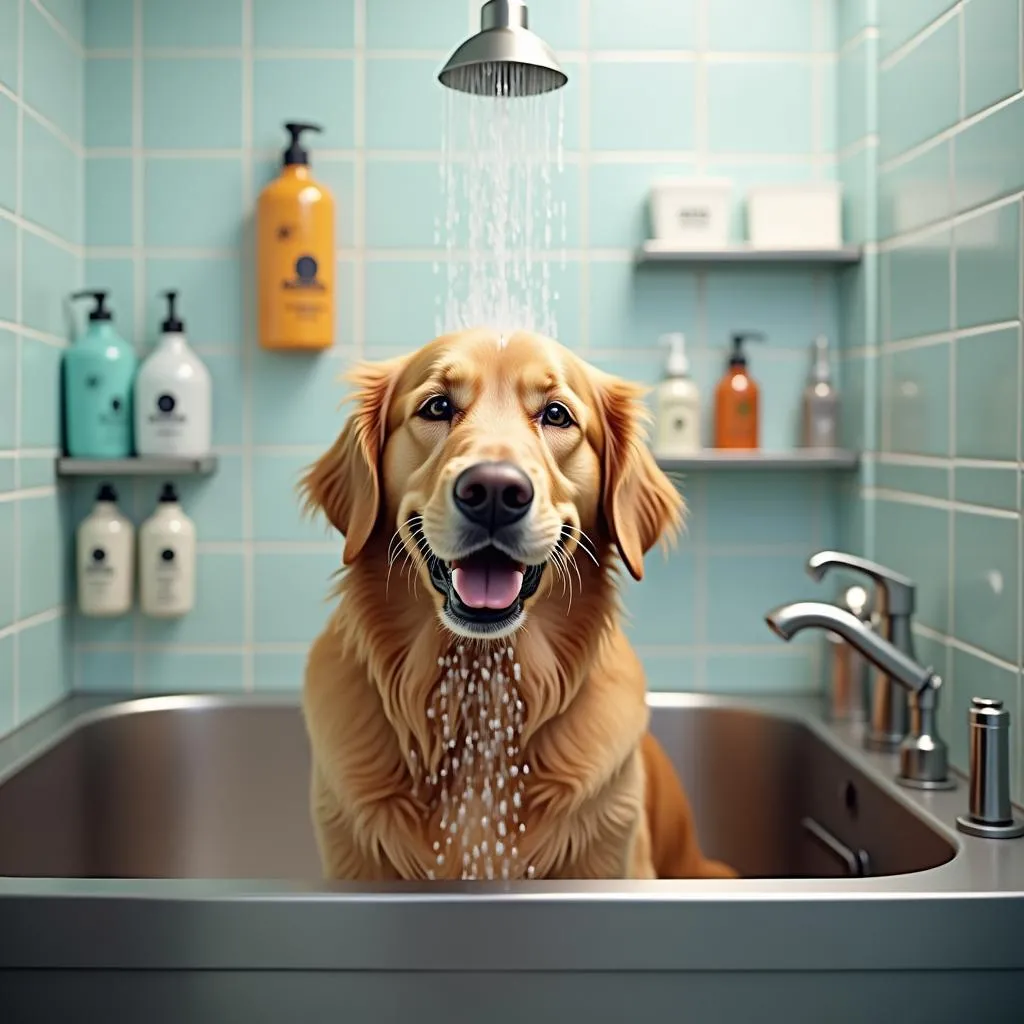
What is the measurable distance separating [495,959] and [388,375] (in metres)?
0.69

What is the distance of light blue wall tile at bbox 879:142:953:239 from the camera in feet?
5.51

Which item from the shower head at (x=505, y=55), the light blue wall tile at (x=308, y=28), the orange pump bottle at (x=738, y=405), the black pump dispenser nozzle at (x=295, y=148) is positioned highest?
the light blue wall tile at (x=308, y=28)

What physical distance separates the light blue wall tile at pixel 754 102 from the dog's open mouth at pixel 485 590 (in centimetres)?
117

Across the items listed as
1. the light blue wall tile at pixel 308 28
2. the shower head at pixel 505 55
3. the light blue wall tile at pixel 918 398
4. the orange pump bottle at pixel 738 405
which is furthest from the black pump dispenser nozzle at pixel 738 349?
the light blue wall tile at pixel 308 28

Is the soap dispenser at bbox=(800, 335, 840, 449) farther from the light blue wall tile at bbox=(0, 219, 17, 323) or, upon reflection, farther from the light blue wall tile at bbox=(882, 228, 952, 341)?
the light blue wall tile at bbox=(0, 219, 17, 323)

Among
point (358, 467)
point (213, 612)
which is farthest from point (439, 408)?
point (213, 612)

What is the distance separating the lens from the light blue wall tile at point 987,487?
1.48 meters

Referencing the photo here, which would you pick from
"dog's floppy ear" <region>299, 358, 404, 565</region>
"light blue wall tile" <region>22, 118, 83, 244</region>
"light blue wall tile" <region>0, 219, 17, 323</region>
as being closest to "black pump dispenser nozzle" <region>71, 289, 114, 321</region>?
"light blue wall tile" <region>22, 118, 83, 244</region>

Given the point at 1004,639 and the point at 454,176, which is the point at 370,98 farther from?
the point at 1004,639

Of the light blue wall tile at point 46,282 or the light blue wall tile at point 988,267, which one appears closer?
the light blue wall tile at point 988,267

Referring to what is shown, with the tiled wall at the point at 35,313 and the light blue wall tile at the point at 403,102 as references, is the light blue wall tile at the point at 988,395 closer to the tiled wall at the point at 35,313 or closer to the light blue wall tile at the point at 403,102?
the light blue wall tile at the point at 403,102

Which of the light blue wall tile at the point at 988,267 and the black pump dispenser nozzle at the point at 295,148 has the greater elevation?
the black pump dispenser nozzle at the point at 295,148

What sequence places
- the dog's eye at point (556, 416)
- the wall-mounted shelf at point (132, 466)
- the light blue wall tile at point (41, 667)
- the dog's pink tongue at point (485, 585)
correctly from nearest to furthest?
the dog's pink tongue at point (485, 585), the dog's eye at point (556, 416), the light blue wall tile at point (41, 667), the wall-mounted shelf at point (132, 466)

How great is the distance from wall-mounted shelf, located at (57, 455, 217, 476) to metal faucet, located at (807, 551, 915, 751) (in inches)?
40.5
